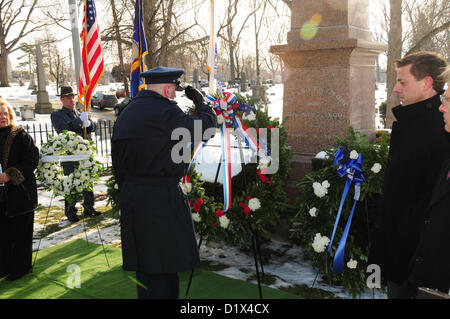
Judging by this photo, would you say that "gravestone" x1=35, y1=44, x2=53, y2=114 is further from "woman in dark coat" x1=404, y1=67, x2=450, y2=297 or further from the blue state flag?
"woman in dark coat" x1=404, y1=67, x2=450, y2=297

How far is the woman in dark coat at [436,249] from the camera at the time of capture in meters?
1.92

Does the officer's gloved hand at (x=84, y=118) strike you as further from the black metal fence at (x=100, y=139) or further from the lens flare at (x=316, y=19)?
the lens flare at (x=316, y=19)

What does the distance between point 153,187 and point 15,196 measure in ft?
7.44

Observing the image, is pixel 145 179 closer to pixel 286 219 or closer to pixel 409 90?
pixel 409 90

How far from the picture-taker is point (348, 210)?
13.1 ft

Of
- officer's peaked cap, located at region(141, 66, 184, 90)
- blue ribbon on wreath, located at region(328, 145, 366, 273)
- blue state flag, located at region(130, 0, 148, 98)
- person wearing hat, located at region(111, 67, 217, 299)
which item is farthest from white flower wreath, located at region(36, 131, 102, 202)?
blue ribbon on wreath, located at region(328, 145, 366, 273)

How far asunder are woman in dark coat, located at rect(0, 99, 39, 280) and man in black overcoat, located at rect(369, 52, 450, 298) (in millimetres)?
3736

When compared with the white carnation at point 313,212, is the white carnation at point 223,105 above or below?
above

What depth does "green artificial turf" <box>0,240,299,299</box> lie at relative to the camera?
13.8 ft

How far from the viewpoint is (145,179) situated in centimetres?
307

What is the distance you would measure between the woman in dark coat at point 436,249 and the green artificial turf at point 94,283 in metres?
2.28

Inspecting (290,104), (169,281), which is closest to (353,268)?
(169,281)

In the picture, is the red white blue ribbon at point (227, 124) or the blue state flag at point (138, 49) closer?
the red white blue ribbon at point (227, 124)
